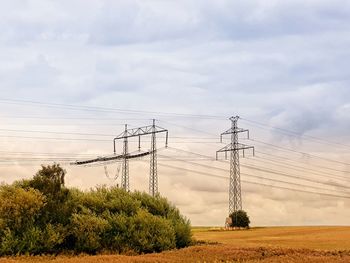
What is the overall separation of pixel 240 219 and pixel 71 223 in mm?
48215

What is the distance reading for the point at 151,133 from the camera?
71500 mm

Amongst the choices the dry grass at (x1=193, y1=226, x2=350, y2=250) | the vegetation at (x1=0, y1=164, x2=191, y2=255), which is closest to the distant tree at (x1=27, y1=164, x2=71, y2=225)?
the vegetation at (x1=0, y1=164, x2=191, y2=255)

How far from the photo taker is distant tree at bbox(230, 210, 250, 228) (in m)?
86.6

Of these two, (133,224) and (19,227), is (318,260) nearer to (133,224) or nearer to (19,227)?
(133,224)

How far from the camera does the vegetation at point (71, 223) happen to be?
133 feet

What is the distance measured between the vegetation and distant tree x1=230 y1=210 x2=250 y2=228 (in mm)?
40237

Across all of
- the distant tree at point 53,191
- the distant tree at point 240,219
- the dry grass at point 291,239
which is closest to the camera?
the distant tree at point 53,191

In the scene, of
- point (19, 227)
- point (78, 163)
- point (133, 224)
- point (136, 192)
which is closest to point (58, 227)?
point (19, 227)

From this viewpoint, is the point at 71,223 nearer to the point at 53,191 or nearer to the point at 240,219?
the point at 53,191

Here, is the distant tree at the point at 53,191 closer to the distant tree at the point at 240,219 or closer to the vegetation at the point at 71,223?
the vegetation at the point at 71,223

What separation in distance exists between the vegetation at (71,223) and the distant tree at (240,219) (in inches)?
1584

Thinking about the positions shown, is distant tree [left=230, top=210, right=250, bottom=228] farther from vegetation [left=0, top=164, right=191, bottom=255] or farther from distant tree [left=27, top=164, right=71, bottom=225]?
distant tree [left=27, top=164, right=71, bottom=225]

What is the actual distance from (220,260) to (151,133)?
4067 cm

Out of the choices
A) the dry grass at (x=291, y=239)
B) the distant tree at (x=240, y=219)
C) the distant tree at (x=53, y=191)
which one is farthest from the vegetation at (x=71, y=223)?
the distant tree at (x=240, y=219)
